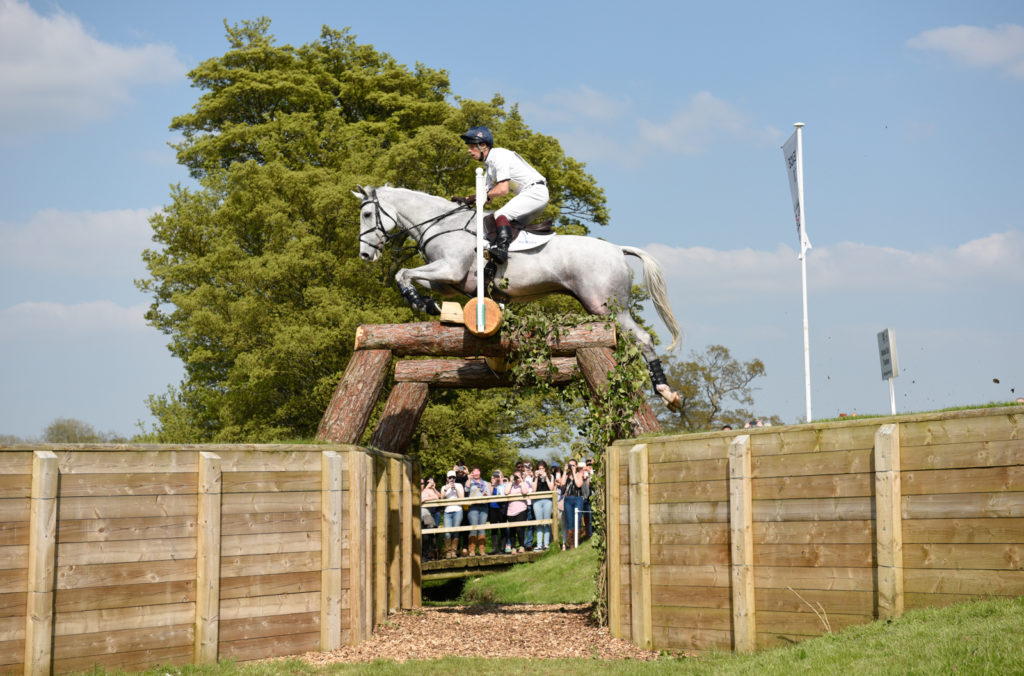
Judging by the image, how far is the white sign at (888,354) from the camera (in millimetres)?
11289

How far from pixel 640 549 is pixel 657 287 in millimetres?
3590

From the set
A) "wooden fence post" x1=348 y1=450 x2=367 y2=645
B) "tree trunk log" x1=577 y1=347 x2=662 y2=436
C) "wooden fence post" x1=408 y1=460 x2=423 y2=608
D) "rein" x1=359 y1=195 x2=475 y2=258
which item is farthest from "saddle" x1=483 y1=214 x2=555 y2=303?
"wooden fence post" x1=408 y1=460 x2=423 y2=608

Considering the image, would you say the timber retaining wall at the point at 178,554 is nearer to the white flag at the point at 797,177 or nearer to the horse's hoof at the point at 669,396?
the horse's hoof at the point at 669,396

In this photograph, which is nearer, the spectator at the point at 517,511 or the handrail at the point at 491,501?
the handrail at the point at 491,501

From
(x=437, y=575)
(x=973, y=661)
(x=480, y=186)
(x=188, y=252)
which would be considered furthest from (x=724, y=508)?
(x=188, y=252)

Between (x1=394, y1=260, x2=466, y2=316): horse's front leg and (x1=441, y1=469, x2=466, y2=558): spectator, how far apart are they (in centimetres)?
860

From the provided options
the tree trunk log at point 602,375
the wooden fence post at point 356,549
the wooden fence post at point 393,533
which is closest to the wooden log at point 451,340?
the tree trunk log at point 602,375

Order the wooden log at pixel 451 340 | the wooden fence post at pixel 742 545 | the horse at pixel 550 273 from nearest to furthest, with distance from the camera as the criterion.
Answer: the wooden fence post at pixel 742 545, the wooden log at pixel 451 340, the horse at pixel 550 273

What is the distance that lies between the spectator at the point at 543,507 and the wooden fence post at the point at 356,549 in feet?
33.9

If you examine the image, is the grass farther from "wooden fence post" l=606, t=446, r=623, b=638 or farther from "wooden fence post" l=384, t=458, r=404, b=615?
"wooden fence post" l=606, t=446, r=623, b=638

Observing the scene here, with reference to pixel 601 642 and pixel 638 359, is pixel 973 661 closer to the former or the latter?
pixel 601 642

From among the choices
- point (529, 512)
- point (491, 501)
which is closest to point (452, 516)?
point (491, 501)

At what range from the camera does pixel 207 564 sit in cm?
858

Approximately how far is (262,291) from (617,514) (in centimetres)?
1643
